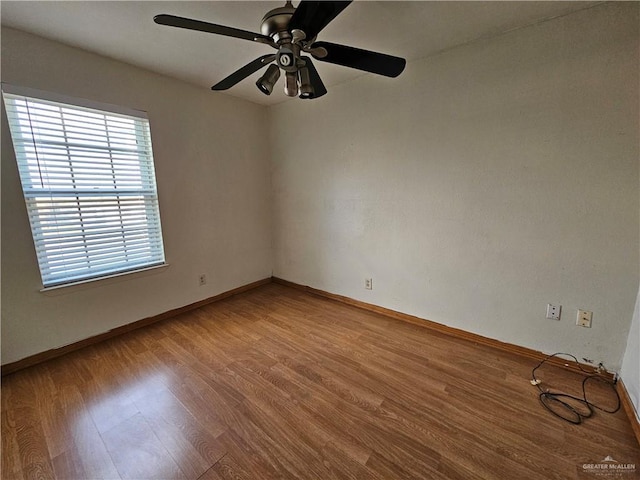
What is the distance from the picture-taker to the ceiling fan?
1.07m

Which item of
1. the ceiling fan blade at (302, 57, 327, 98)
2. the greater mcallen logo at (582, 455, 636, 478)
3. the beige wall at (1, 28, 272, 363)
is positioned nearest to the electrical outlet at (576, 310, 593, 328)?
the greater mcallen logo at (582, 455, 636, 478)

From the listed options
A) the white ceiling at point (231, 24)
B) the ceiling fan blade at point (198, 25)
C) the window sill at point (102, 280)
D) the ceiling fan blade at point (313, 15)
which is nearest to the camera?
the ceiling fan blade at point (313, 15)

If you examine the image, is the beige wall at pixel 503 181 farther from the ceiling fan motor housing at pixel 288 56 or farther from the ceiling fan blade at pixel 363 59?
the ceiling fan motor housing at pixel 288 56

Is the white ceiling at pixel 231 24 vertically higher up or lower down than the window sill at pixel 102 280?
higher up

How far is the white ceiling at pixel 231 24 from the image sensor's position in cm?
152

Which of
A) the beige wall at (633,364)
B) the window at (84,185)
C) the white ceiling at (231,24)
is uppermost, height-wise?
the white ceiling at (231,24)

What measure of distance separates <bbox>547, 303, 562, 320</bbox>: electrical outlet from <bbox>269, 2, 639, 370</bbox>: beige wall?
0.04 m

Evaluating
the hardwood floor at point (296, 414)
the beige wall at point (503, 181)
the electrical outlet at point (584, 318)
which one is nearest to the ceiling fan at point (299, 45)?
the beige wall at point (503, 181)

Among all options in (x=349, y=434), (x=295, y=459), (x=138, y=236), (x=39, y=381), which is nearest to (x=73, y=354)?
(x=39, y=381)

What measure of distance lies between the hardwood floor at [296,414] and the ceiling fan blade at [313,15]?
190cm

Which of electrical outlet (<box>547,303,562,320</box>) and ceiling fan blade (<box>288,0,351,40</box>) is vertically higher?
ceiling fan blade (<box>288,0,351,40</box>)

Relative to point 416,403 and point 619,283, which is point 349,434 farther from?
point 619,283

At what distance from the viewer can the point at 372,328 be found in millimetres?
2414

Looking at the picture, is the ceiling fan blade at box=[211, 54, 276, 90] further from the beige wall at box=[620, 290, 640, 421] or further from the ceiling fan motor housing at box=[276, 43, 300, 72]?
the beige wall at box=[620, 290, 640, 421]
